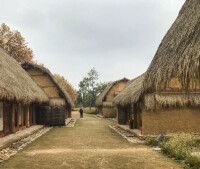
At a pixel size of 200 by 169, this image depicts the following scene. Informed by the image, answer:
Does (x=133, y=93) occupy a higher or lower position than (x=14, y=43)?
lower

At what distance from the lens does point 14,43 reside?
27078 millimetres

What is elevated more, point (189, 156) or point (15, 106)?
point (15, 106)

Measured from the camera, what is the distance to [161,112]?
1152cm

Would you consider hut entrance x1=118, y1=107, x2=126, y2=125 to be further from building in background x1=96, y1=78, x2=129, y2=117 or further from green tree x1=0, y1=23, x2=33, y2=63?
green tree x1=0, y1=23, x2=33, y2=63

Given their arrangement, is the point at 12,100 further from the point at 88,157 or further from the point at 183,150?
the point at 183,150

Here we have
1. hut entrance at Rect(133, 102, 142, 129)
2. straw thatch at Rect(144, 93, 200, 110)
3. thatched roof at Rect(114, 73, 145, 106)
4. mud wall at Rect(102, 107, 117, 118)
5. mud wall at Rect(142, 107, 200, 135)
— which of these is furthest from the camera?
mud wall at Rect(102, 107, 117, 118)

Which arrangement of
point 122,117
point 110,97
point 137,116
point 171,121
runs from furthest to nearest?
point 110,97 → point 122,117 → point 137,116 → point 171,121

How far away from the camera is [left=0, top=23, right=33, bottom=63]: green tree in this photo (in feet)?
86.5

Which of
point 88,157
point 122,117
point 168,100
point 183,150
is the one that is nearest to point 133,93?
point 168,100

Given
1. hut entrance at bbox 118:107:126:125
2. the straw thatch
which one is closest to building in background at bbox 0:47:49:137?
the straw thatch

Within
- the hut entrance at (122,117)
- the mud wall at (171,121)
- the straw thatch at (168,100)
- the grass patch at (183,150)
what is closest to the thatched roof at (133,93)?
the straw thatch at (168,100)

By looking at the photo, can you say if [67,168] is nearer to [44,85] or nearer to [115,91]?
[44,85]

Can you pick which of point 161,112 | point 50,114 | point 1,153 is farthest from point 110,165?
point 50,114

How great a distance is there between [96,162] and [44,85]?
13.4 metres
